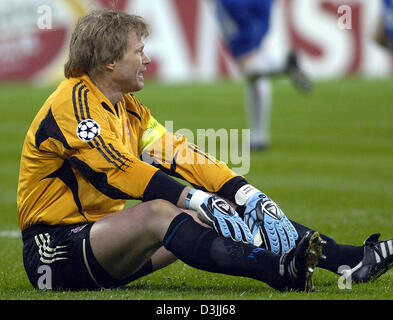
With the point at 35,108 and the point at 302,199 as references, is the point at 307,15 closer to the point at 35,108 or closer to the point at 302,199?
the point at 35,108

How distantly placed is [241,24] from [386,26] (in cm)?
221

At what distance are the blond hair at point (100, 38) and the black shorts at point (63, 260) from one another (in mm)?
712

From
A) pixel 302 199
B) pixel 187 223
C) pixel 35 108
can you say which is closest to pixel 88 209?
pixel 187 223

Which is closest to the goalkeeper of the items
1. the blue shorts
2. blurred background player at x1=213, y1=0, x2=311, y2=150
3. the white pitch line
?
the white pitch line

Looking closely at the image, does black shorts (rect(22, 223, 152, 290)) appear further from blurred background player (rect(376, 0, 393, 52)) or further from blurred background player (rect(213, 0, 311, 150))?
blurred background player (rect(213, 0, 311, 150))

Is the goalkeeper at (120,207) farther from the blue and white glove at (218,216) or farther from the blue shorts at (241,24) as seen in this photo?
the blue shorts at (241,24)

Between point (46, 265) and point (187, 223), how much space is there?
0.71 meters

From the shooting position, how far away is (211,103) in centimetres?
1638

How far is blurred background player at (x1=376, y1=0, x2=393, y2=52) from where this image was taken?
949 cm

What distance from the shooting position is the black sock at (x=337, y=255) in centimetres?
399

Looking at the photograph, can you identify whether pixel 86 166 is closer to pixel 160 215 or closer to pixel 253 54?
pixel 160 215

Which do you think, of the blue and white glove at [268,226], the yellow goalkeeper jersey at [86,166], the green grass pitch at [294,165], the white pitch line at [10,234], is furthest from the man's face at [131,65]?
the white pitch line at [10,234]

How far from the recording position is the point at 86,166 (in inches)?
146

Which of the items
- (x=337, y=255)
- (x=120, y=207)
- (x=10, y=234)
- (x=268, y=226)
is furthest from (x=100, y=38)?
(x=10, y=234)
